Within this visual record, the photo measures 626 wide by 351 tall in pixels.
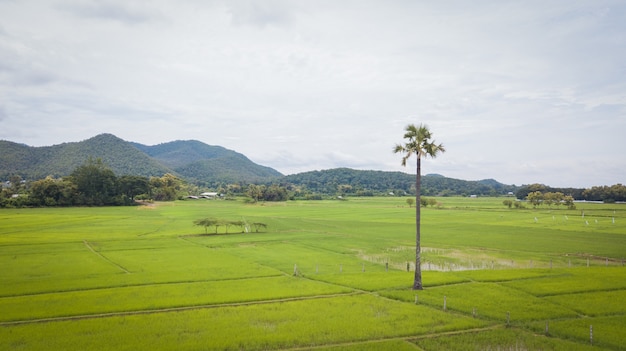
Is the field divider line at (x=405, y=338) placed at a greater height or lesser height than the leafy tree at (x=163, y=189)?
lesser

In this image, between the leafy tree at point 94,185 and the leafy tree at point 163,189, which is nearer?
the leafy tree at point 94,185

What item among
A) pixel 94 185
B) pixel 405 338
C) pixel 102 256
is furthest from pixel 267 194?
pixel 405 338

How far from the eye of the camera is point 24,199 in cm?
11031

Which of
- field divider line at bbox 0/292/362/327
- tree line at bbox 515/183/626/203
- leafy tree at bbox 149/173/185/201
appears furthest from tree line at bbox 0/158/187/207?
tree line at bbox 515/183/626/203

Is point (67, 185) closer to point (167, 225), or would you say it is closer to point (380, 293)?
point (167, 225)

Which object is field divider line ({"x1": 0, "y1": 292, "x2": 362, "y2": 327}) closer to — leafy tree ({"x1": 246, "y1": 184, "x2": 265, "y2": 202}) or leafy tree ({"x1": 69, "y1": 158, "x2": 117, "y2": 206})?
leafy tree ({"x1": 69, "y1": 158, "x2": 117, "y2": 206})

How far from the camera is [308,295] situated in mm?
27703

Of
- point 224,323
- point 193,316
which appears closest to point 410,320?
point 224,323

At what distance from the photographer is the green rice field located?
19391 millimetres

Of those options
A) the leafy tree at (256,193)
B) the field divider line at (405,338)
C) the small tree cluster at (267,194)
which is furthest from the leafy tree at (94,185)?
the field divider line at (405,338)

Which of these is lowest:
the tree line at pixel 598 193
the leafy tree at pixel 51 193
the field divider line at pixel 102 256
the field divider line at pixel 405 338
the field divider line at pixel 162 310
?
the field divider line at pixel 102 256

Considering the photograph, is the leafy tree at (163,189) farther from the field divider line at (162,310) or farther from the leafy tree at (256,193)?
the field divider line at (162,310)

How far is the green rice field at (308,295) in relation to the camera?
63.6 feet

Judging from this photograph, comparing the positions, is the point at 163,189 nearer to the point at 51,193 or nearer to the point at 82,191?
the point at 82,191
